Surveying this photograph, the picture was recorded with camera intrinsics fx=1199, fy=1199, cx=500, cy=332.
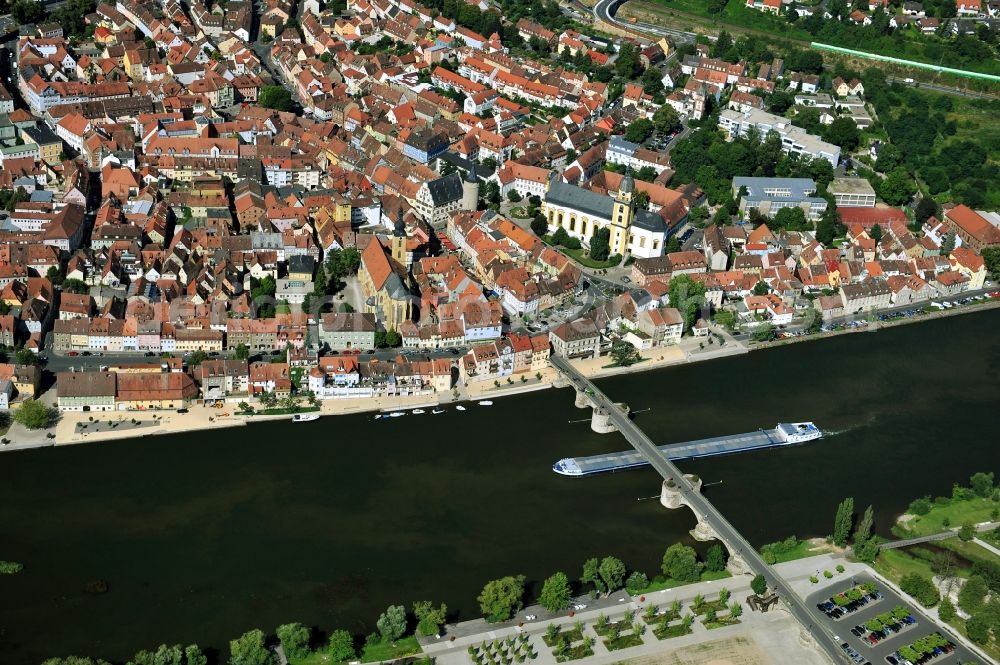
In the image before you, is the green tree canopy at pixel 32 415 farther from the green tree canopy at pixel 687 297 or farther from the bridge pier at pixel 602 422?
the green tree canopy at pixel 687 297

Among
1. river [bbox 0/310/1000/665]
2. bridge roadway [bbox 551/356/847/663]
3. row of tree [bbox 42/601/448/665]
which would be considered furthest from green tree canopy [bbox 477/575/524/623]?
bridge roadway [bbox 551/356/847/663]

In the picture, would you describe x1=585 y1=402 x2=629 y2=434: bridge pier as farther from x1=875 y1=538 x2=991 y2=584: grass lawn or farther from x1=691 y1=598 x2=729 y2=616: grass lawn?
x1=875 y1=538 x2=991 y2=584: grass lawn

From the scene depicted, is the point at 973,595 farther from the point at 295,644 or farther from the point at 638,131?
the point at 638,131

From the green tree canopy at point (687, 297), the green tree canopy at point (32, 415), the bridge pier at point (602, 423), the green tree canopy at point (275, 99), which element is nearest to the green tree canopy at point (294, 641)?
the green tree canopy at point (32, 415)

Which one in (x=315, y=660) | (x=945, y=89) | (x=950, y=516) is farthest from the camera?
(x=945, y=89)

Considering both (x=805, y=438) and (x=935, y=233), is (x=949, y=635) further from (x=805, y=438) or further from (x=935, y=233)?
(x=935, y=233)

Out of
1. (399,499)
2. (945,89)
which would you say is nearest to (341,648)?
(399,499)
